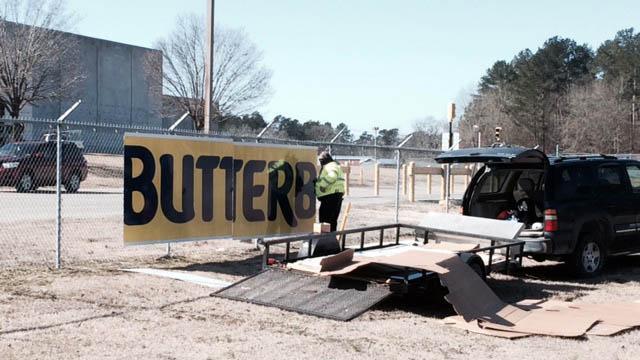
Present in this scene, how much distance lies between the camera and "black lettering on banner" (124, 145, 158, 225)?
932 cm

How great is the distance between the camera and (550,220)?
9672 millimetres

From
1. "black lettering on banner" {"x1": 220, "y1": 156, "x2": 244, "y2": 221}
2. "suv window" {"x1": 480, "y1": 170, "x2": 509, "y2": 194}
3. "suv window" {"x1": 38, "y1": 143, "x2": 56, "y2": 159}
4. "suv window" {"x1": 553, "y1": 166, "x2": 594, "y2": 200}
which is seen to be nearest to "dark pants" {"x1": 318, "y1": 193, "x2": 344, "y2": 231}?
"black lettering on banner" {"x1": 220, "y1": 156, "x2": 244, "y2": 221}

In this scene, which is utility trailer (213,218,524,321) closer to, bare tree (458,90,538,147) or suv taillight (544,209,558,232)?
suv taillight (544,209,558,232)

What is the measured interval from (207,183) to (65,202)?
331 inches

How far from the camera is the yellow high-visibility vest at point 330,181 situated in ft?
36.8

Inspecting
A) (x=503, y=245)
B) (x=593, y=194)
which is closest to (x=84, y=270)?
(x=503, y=245)

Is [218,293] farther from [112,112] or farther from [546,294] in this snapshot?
[112,112]

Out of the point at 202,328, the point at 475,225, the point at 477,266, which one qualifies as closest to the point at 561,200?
the point at 475,225

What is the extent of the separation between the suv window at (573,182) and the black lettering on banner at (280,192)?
13.5 ft

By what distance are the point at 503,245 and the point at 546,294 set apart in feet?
3.05

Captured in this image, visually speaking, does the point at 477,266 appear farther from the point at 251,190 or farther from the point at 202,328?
the point at 251,190

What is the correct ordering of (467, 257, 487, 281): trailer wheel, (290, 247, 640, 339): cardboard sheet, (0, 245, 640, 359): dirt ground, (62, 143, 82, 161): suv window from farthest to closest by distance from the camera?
(62, 143, 82, 161): suv window
(467, 257, 487, 281): trailer wheel
(290, 247, 640, 339): cardboard sheet
(0, 245, 640, 359): dirt ground

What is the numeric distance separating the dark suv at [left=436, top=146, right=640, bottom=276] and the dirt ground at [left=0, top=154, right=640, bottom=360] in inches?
19.6

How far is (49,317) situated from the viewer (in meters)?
6.91
